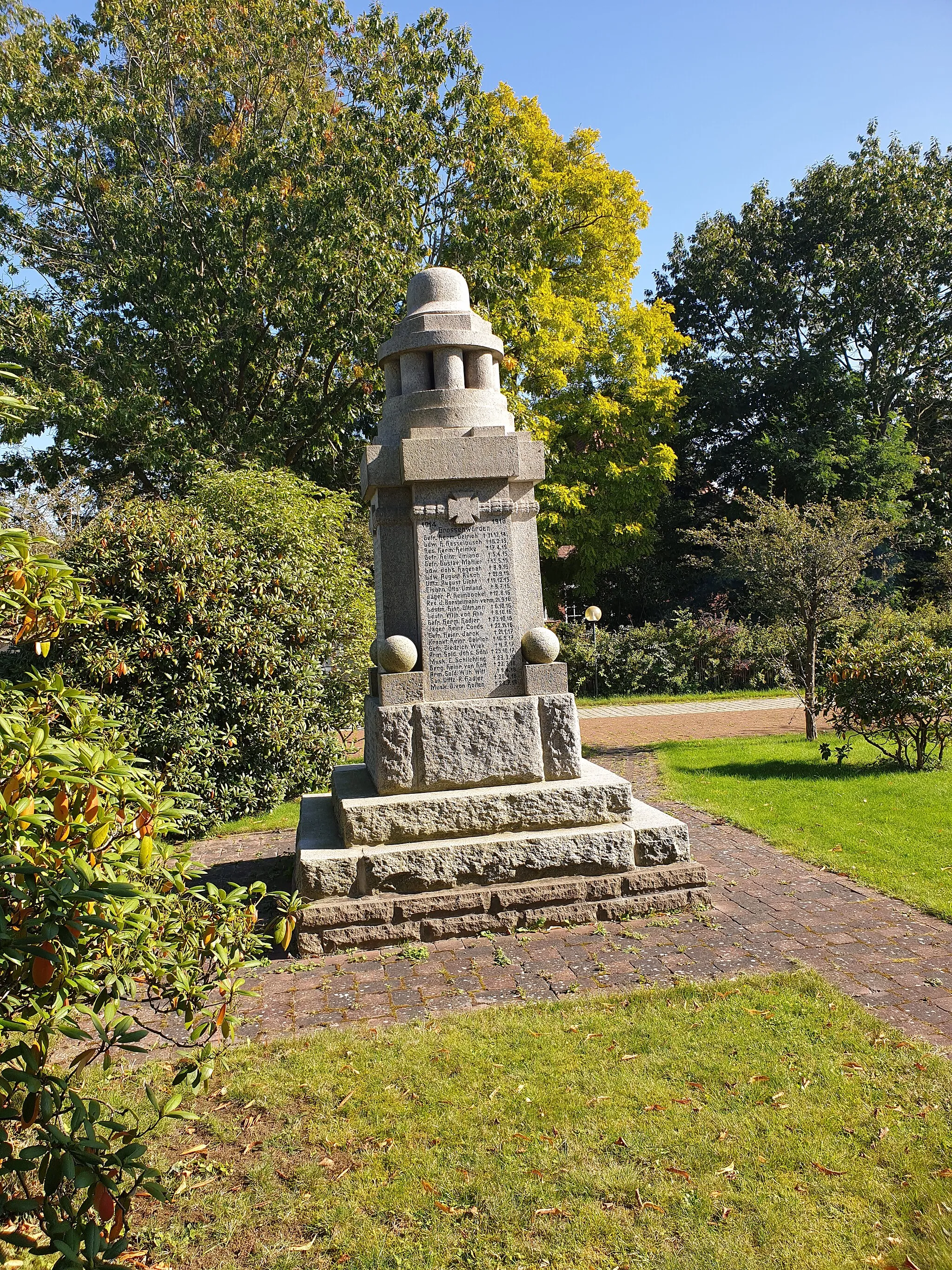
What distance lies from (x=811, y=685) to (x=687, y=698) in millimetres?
6637

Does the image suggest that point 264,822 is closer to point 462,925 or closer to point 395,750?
point 395,750

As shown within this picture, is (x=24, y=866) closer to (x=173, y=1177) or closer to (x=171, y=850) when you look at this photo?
(x=171, y=850)

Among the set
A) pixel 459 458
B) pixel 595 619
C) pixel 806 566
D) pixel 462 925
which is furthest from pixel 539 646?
pixel 595 619

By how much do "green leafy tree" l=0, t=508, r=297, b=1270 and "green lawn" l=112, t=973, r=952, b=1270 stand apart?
0.56 metres

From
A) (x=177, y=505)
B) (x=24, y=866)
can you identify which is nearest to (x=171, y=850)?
(x=24, y=866)

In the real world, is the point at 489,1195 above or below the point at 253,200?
below

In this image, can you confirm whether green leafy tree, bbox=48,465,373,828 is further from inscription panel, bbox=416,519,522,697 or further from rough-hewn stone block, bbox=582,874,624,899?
rough-hewn stone block, bbox=582,874,624,899

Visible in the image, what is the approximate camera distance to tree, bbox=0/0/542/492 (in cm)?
1470

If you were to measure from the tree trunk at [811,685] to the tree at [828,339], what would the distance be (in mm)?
13673

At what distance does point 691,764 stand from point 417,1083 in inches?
302

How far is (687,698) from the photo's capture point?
18531 mm

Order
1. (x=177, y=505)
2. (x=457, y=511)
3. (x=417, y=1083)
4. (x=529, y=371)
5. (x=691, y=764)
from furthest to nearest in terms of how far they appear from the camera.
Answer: (x=529, y=371)
(x=691, y=764)
(x=177, y=505)
(x=457, y=511)
(x=417, y=1083)

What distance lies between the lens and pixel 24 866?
5.99 feet

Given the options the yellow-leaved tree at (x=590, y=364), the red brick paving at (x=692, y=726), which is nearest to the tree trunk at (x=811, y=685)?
the red brick paving at (x=692, y=726)
